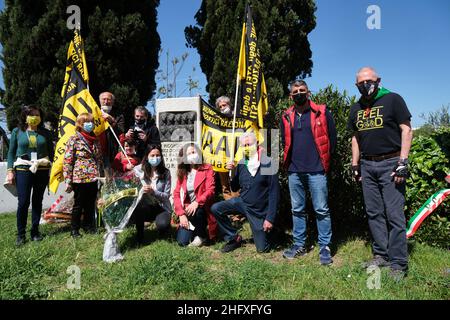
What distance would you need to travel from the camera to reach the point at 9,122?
852 cm

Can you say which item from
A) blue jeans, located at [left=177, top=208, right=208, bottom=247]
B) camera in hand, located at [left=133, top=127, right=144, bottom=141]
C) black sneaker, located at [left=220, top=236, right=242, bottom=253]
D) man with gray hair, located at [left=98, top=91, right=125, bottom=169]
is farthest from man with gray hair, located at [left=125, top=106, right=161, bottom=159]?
black sneaker, located at [left=220, top=236, right=242, bottom=253]

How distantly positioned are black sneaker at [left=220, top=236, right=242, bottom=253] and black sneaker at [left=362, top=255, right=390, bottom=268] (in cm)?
153

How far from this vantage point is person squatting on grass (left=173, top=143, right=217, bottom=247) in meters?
4.49

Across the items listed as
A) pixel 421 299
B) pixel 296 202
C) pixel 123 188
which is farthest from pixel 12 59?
pixel 421 299

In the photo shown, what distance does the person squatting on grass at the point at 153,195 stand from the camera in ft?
15.2

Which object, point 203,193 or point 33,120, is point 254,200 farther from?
point 33,120

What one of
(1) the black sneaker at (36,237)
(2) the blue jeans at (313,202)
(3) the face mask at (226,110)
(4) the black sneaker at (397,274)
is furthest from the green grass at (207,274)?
(3) the face mask at (226,110)

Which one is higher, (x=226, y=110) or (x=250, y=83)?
(x=250, y=83)

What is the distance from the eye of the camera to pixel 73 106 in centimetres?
522

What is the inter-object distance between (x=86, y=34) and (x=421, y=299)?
8.69 metres

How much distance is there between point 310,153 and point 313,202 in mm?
562

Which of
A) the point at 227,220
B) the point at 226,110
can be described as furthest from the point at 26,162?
the point at 226,110

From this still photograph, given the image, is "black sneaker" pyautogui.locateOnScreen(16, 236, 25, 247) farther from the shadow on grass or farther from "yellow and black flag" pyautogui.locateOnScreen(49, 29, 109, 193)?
the shadow on grass

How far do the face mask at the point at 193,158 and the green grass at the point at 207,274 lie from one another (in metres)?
1.16
